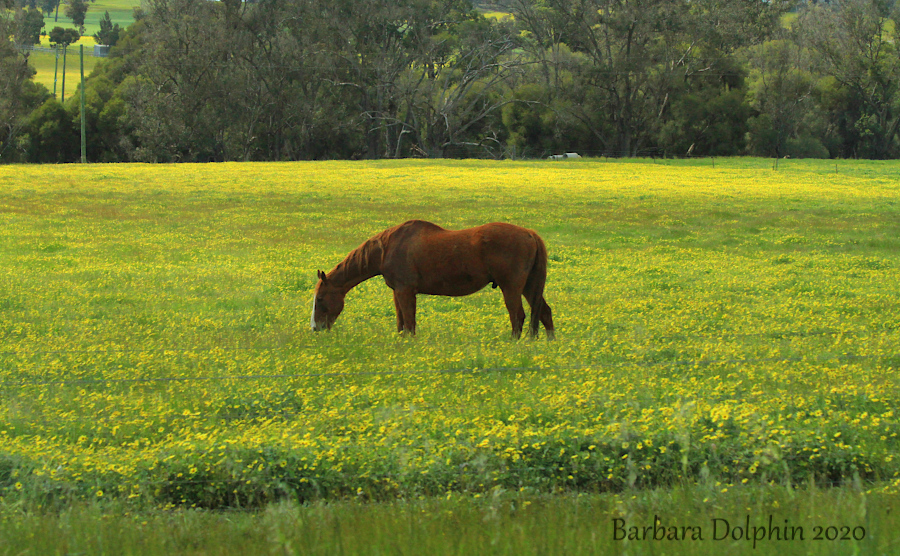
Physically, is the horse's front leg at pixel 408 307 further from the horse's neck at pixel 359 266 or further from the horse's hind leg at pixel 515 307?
the horse's hind leg at pixel 515 307

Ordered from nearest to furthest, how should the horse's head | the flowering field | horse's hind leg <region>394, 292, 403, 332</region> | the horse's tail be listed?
the flowering field < the horse's tail < horse's hind leg <region>394, 292, 403, 332</region> < the horse's head

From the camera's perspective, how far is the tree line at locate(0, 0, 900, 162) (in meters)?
77.5

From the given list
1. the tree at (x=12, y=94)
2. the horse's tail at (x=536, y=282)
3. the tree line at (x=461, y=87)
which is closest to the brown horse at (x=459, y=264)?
the horse's tail at (x=536, y=282)

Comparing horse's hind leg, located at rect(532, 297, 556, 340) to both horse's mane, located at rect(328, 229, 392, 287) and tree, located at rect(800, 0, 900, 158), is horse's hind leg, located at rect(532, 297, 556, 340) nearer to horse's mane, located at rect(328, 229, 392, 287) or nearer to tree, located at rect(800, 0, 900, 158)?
horse's mane, located at rect(328, 229, 392, 287)

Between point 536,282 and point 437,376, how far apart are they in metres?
3.01

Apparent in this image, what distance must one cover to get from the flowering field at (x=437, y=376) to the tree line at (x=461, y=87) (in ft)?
178

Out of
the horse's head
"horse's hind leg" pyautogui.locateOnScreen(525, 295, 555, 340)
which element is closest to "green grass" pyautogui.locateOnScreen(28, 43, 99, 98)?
the horse's head

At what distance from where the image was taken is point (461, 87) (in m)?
78.2

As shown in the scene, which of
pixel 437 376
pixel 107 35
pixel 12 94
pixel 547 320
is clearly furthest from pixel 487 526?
pixel 107 35

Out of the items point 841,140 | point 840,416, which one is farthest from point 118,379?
point 841,140

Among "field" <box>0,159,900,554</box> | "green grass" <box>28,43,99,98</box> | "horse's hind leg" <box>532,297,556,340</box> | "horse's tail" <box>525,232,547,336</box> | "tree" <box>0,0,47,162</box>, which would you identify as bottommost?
"field" <box>0,159,900,554</box>

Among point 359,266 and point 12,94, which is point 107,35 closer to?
point 12,94

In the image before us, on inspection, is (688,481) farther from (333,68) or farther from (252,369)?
(333,68)

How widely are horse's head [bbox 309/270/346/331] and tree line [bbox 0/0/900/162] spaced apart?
217 ft
